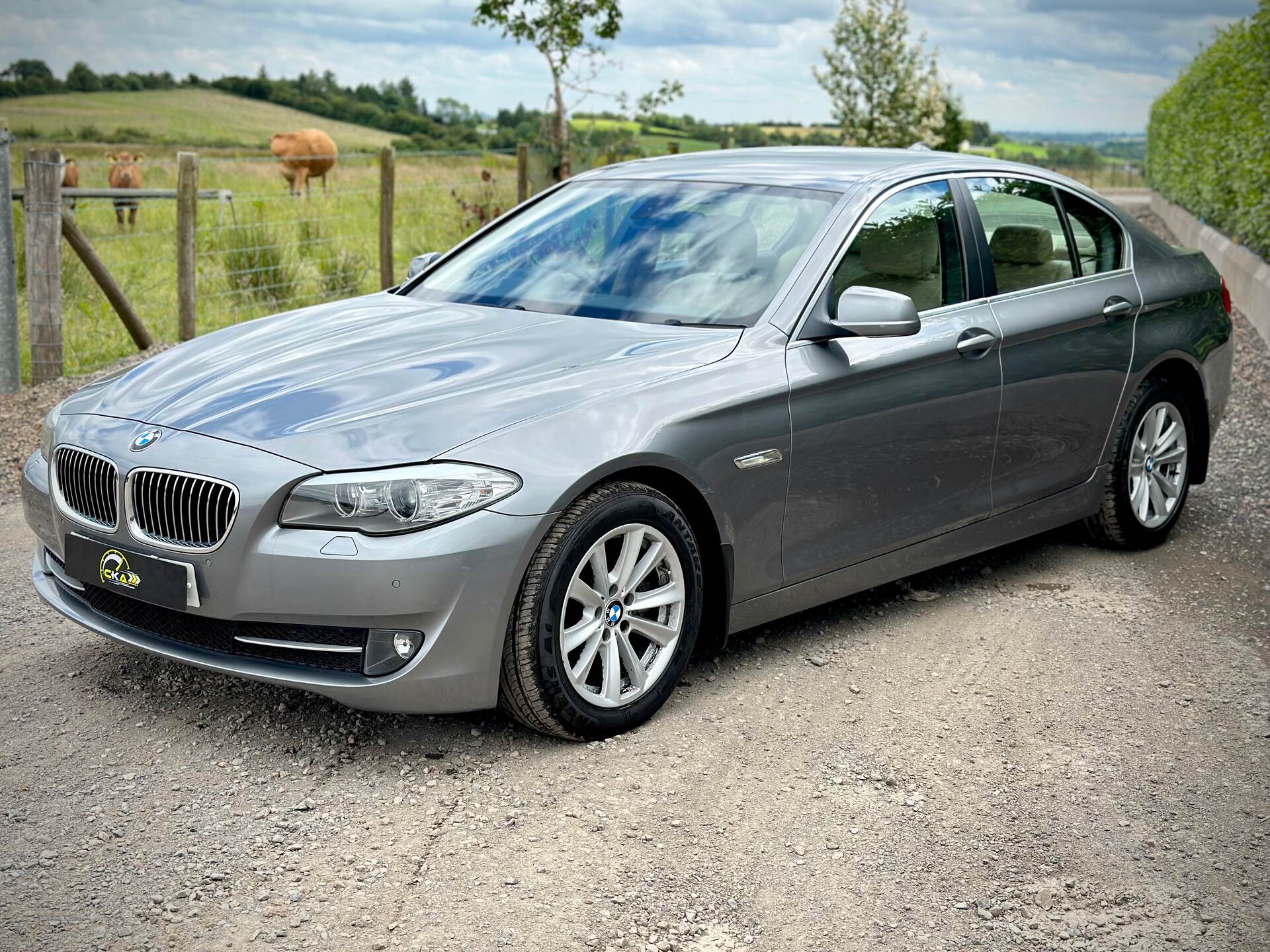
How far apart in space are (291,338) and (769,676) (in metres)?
2.00

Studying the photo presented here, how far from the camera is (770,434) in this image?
4164 millimetres

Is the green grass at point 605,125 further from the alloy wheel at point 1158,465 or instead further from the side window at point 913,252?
the side window at point 913,252

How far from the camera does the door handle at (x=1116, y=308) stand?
5516 millimetres

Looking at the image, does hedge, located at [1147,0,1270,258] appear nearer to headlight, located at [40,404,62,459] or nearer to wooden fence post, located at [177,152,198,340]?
wooden fence post, located at [177,152,198,340]

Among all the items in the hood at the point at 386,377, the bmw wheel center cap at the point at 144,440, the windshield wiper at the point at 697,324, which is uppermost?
the windshield wiper at the point at 697,324

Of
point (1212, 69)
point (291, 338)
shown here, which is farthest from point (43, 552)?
point (1212, 69)

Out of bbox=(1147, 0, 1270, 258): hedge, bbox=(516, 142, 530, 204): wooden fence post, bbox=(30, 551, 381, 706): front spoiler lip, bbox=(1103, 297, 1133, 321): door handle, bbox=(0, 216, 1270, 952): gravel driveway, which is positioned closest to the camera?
bbox=(0, 216, 1270, 952): gravel driveway

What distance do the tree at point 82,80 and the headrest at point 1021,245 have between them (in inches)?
2299

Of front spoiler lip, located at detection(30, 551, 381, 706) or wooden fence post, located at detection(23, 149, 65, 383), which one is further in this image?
wooden fence post, located at detection(23, 149, 65, 383)

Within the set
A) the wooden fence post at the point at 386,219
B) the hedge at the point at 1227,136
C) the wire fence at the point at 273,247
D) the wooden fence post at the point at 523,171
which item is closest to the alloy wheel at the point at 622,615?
the wire fence at the point at 273,247

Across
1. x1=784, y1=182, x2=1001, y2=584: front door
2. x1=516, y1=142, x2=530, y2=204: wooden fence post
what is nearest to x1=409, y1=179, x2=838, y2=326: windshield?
x1=784, y1=182, x2=1001, y2=584: front door

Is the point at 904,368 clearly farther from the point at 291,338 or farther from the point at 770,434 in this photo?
the point at 291,338

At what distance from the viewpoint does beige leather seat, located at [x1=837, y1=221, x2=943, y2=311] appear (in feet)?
15.1

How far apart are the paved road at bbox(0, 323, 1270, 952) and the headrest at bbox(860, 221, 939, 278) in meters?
1.35
